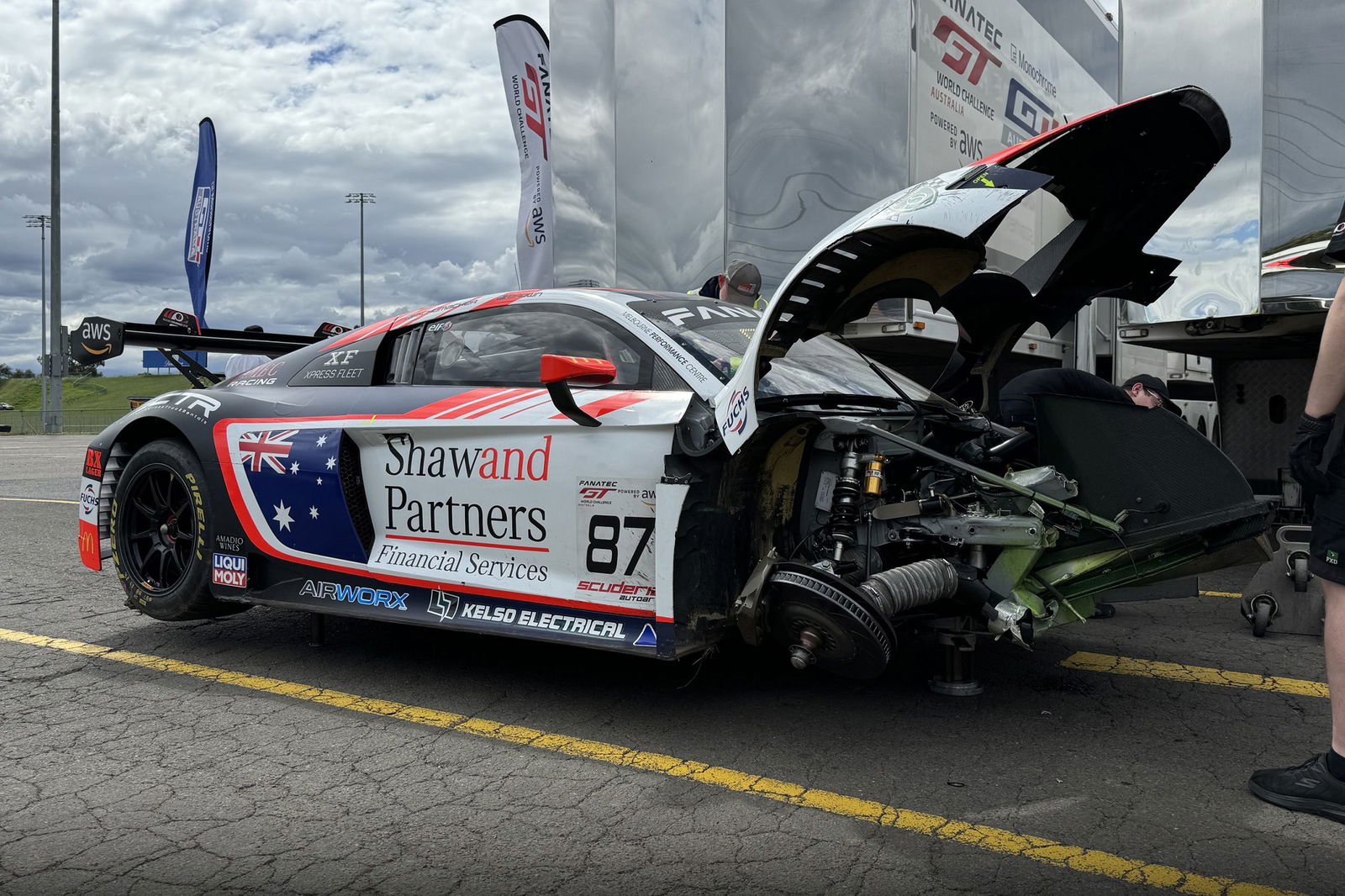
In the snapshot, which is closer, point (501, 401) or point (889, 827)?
point (889, 827)

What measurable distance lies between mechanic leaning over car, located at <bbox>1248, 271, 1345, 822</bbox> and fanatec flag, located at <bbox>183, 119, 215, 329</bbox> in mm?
21038

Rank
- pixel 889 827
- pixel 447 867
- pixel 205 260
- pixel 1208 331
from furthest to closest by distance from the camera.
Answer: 1. pixel 205 260
2. pixel 1208 331
3. pixel 889 827
4. pixel 447 867

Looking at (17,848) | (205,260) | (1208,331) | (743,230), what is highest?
(205,260)

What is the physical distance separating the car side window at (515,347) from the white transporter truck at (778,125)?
3.15 metres

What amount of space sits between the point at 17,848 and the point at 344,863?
85 cm

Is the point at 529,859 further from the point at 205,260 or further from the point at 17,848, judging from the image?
the point at 205,260

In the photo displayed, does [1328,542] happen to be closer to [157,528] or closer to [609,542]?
[609,542]

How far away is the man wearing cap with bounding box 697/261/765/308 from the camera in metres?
6.27

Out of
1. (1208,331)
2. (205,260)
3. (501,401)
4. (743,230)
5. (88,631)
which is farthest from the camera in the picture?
(205,260)

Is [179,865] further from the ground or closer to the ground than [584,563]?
closer to the ground

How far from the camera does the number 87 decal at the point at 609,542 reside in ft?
10.9

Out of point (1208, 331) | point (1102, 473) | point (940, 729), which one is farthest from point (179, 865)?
point (1208, 331)

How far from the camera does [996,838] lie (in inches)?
102

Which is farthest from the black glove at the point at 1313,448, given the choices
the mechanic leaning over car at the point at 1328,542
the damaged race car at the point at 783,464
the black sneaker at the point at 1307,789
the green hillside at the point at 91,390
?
the green hillside at the point at 91,390
